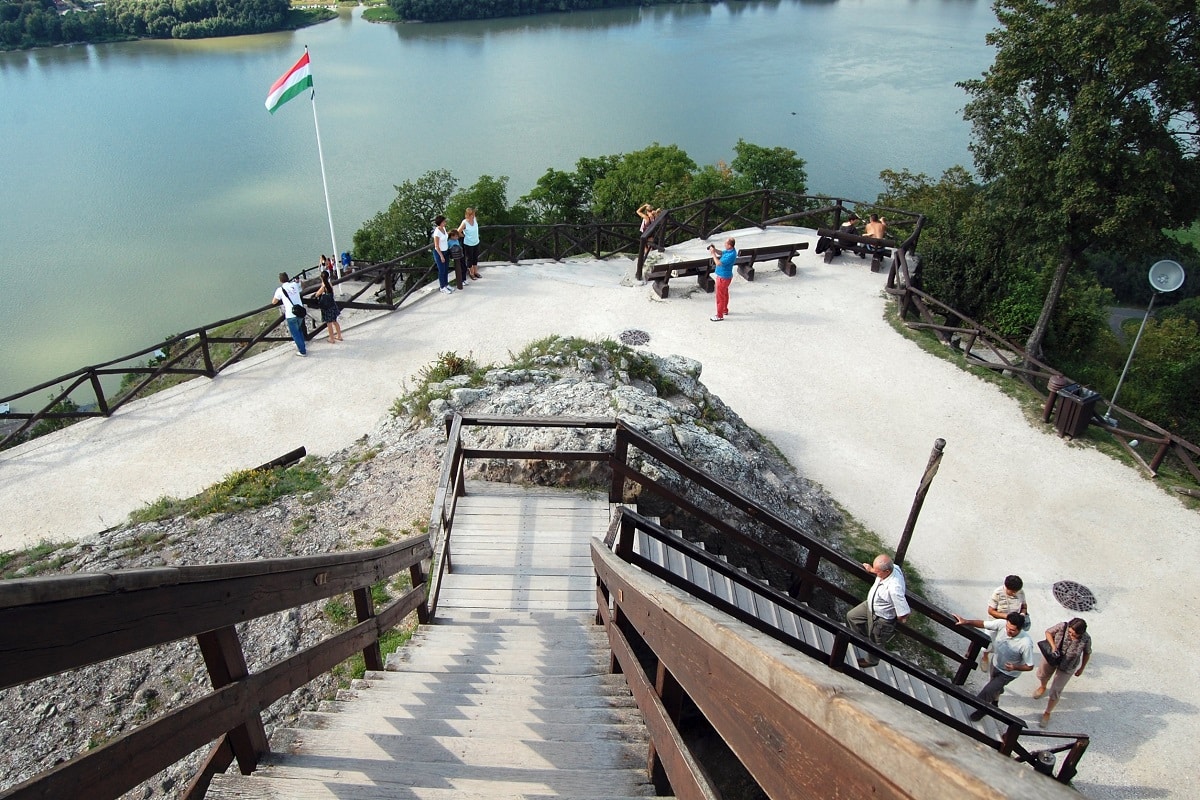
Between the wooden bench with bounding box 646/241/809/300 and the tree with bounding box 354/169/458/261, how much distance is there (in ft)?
80.0

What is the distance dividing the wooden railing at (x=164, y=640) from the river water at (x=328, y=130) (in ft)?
124

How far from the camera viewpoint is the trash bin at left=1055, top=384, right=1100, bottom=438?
11539 mm

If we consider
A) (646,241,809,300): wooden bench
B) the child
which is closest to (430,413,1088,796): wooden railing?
the child

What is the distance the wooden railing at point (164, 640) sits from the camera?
5.77 ft

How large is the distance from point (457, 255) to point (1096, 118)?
41.0 ft

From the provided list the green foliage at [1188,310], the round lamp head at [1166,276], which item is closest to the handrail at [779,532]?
the round lamp head at [1166,276]

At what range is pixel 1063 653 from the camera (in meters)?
7.35

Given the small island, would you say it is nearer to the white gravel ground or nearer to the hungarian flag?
the hungarian flag

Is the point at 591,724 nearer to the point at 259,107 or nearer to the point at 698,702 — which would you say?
the point at 698,702

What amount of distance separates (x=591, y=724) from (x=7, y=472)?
34.6ft

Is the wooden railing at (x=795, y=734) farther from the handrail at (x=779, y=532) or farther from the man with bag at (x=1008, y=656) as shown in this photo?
the man with bag at (x=1008, y=656)

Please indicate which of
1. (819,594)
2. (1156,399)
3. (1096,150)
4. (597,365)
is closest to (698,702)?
(819,594)

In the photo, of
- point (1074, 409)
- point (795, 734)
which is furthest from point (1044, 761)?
point (1074, 409)

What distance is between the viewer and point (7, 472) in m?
10.5
